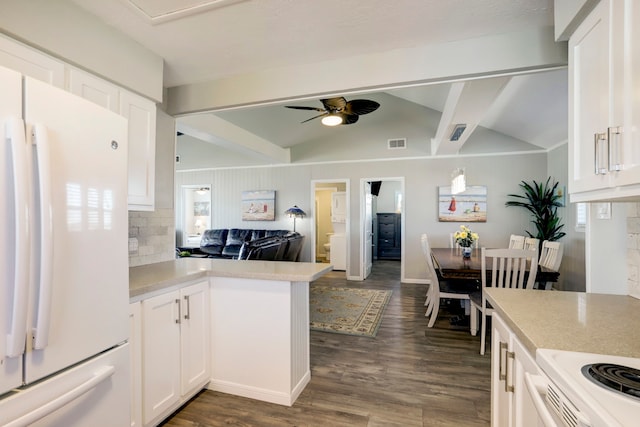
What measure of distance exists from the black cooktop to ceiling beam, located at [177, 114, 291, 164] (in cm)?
359

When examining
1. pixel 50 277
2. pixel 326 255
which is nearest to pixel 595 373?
pixel 50 277

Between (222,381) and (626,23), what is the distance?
2.86 m

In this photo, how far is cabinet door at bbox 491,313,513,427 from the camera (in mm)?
1231

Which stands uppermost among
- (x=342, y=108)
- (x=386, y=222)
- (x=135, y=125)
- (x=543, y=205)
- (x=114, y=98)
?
(x=342, y=108)

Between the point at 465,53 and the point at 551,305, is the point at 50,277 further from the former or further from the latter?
the point at 465,53

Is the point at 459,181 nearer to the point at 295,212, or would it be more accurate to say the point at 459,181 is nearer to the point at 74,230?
the point at 295,212

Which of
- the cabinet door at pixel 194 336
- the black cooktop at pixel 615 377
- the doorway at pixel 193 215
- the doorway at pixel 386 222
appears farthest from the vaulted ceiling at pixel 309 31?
the doorway at pixel 386 222

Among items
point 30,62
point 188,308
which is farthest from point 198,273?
point 30,62

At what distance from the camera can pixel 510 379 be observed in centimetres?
122

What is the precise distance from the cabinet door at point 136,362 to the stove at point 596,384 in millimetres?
1847

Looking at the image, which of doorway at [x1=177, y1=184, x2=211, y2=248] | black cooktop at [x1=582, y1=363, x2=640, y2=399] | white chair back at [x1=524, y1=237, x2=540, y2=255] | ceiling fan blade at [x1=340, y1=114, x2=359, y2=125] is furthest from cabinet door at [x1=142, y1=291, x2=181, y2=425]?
doorway at [x1=177, y1=184, x2=211, y2=248]

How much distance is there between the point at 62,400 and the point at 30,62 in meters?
1.63

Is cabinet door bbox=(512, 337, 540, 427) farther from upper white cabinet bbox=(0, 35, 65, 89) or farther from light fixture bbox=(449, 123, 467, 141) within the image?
light fixture bbox=(449, 123, 467, 141)

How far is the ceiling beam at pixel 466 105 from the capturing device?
265 centimetres
